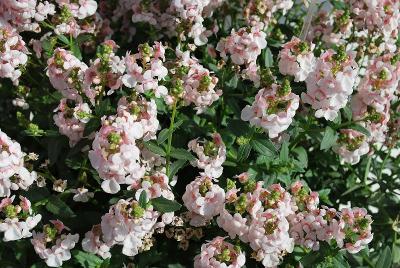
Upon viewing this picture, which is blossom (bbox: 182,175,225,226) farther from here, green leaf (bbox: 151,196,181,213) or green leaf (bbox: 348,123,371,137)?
green leaf (bbox: 348,123,371,137)

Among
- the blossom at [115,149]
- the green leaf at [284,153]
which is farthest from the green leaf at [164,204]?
the green leaf at [284,153]

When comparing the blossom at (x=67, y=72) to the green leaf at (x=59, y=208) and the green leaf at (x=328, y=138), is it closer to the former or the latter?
the green leaf at (x=59, y=208)

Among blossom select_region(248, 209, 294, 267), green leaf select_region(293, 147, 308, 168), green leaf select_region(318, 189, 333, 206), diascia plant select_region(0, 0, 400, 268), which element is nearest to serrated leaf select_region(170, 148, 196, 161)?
diascia plant select_region(0, 0, 400, 268)

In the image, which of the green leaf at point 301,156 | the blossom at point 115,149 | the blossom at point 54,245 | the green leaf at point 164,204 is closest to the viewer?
the blossom at point 115,149

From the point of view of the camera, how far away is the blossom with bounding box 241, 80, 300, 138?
141 centimetres

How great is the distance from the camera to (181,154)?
4.94 feet

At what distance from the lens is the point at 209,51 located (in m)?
1.85

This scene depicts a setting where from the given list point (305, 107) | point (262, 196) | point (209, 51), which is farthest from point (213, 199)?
point (209, 51)

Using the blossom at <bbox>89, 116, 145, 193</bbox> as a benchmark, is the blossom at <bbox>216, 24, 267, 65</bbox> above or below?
above

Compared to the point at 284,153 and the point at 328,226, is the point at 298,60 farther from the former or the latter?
the point at 328,226

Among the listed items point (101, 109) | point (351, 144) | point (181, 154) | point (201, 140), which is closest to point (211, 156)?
point (181, 154)

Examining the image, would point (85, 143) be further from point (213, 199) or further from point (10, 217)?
point (213, 199)

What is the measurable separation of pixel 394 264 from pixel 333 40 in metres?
0.68

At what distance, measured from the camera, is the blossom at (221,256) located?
1354mm
